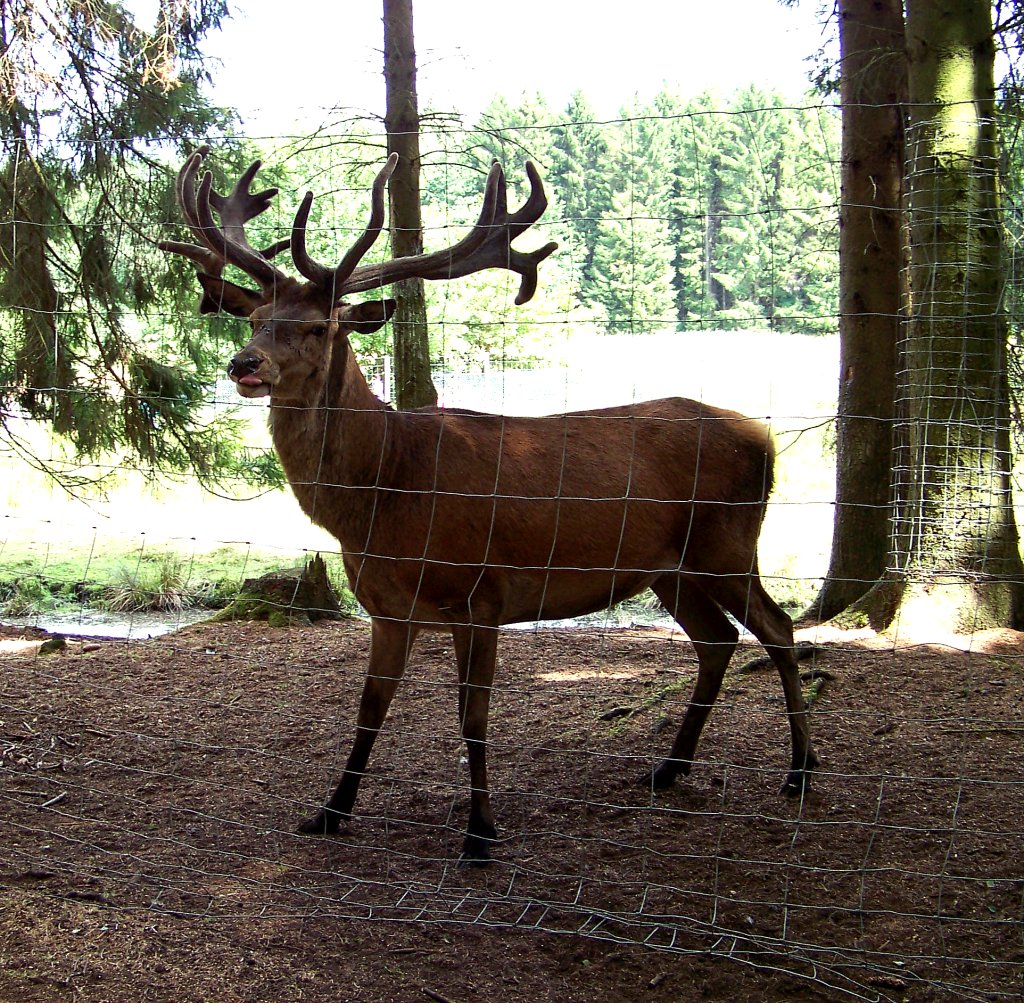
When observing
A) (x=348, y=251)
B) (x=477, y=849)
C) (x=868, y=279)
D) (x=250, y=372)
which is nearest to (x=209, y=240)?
(x=348, y=251)

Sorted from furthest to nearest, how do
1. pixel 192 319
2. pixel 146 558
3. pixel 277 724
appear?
pixel 146 558 → pixel 192 319 → pixel 277 724

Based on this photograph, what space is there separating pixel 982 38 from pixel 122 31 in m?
5.20

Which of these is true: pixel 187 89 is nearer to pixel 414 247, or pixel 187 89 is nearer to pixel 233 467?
pixel 414 247

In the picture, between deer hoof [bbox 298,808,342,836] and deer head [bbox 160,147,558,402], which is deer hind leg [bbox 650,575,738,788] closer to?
deer hoof [bbox 298,808,342,836]

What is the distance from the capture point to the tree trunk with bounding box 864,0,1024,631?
5.29 metres

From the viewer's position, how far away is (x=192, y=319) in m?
7.82

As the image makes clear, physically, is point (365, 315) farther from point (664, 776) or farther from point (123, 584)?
point (123, 584)

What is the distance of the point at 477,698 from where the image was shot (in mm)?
4402

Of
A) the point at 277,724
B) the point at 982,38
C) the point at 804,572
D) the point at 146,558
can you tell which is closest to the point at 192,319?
the point at 277,724

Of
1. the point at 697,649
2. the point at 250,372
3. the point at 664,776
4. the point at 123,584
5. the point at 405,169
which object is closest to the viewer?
the point at 250,372

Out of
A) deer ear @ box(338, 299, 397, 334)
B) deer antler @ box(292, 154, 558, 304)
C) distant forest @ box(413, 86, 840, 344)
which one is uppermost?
distant forest @ box(413, 86, 840, 344)

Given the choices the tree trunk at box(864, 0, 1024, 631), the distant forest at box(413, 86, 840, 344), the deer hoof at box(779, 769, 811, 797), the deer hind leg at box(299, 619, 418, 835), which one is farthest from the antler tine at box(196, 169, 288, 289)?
the deer hoof at box(779, 769, 811, 797)

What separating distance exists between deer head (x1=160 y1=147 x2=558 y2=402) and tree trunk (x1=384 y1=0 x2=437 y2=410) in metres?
2.22

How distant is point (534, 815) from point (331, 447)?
5.60ft
